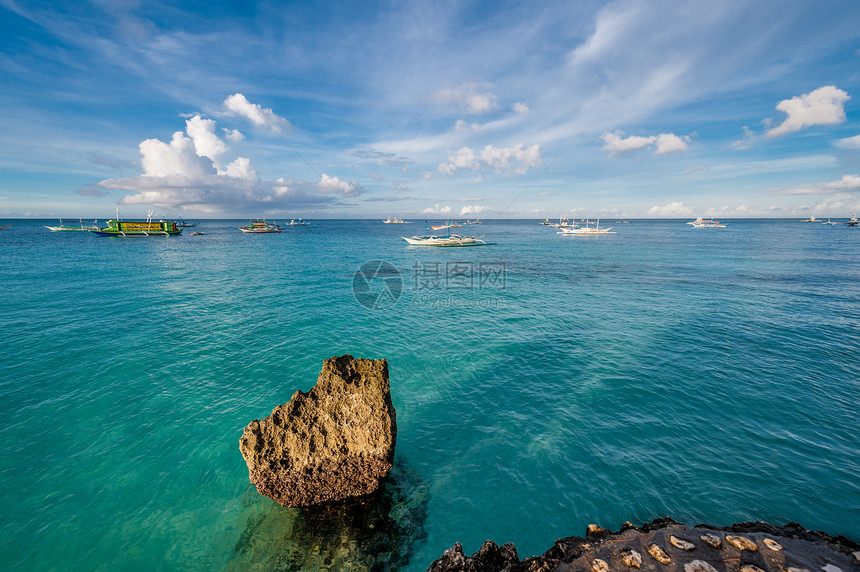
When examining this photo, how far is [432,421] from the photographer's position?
1317cm

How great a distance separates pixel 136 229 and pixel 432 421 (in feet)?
408

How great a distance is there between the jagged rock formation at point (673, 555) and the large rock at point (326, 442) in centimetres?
350

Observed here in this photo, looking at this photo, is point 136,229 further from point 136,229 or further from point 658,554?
point 658,554

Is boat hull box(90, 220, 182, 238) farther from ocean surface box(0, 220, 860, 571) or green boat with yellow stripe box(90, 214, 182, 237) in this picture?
ocean surface box(0, 220, 860, 571)

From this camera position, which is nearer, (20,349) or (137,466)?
(137,466)

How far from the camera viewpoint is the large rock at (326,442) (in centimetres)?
868

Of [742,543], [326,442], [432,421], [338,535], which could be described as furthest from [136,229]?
[742,543]

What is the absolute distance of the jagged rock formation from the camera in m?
5.62

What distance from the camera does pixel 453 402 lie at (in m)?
14.4

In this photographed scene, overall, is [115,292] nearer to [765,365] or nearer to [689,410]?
[689,410]

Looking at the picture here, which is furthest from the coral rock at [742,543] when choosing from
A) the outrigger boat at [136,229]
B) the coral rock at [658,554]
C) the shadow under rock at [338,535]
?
the outrigger boat at [136,229]

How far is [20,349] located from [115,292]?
15132 millimetres

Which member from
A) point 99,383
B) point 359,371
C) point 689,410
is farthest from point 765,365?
point 99,383

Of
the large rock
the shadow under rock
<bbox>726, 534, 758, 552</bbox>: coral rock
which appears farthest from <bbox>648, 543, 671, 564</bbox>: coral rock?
the large rock
